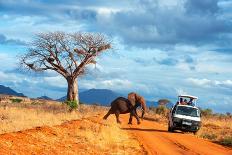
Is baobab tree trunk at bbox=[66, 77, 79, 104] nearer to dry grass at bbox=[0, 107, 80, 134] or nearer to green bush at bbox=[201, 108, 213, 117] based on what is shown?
dry grass at bbox=[0, 107, 80, 134]

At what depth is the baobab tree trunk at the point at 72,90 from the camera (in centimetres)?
5981

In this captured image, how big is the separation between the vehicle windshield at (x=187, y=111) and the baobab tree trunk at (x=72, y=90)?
77.6ft

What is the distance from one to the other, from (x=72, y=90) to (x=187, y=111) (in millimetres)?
24521

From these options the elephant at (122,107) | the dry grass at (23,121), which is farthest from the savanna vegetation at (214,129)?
the dry grass at (23,121)

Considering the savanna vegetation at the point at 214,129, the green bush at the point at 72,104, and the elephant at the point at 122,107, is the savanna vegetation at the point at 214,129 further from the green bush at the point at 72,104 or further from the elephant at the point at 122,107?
the green bush at the point at 72,104

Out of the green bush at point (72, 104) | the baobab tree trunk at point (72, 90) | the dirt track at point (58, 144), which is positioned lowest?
the dirt track at point (58, 144)

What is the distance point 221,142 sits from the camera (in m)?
32.1

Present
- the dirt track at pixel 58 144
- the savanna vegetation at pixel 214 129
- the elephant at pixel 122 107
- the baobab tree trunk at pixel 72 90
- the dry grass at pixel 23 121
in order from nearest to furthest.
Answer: the dirt track at pixel 58 144 < the dry grass at pixel 23 121 < the savanna vegetation at pixel 214 129 < the elephant at pixel 122 107 < the baobab tree trunk at pixel 72 90

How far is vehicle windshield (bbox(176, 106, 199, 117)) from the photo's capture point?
37531 millimetres

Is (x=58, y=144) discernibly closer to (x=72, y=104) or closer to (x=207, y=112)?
(x=72, y=104)

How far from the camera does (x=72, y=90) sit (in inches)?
2376

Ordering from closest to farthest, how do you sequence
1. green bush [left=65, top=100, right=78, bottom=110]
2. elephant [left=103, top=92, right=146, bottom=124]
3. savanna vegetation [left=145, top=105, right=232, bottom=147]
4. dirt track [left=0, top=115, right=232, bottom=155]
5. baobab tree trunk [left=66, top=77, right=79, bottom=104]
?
1. dirt track [left=0, top=115, right=232, bottom=155]
2. savanna vegetation [left=145, top=105, right=232, bottom=147]
3. elephant [left=103, top=92, right=146, bottom=124]
4. green bush [left=65, top=100, right=78, bottom=110]
5. baobab tree trunk [left=66, top=77, right=79, bottom=104]

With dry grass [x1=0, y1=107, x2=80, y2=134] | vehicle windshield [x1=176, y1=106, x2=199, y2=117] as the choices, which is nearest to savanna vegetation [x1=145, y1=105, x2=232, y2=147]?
vehicle windshield [x1=176, y1=106, x2=199, y2=117]

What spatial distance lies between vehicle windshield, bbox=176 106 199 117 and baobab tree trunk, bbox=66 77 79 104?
77.6 feet
